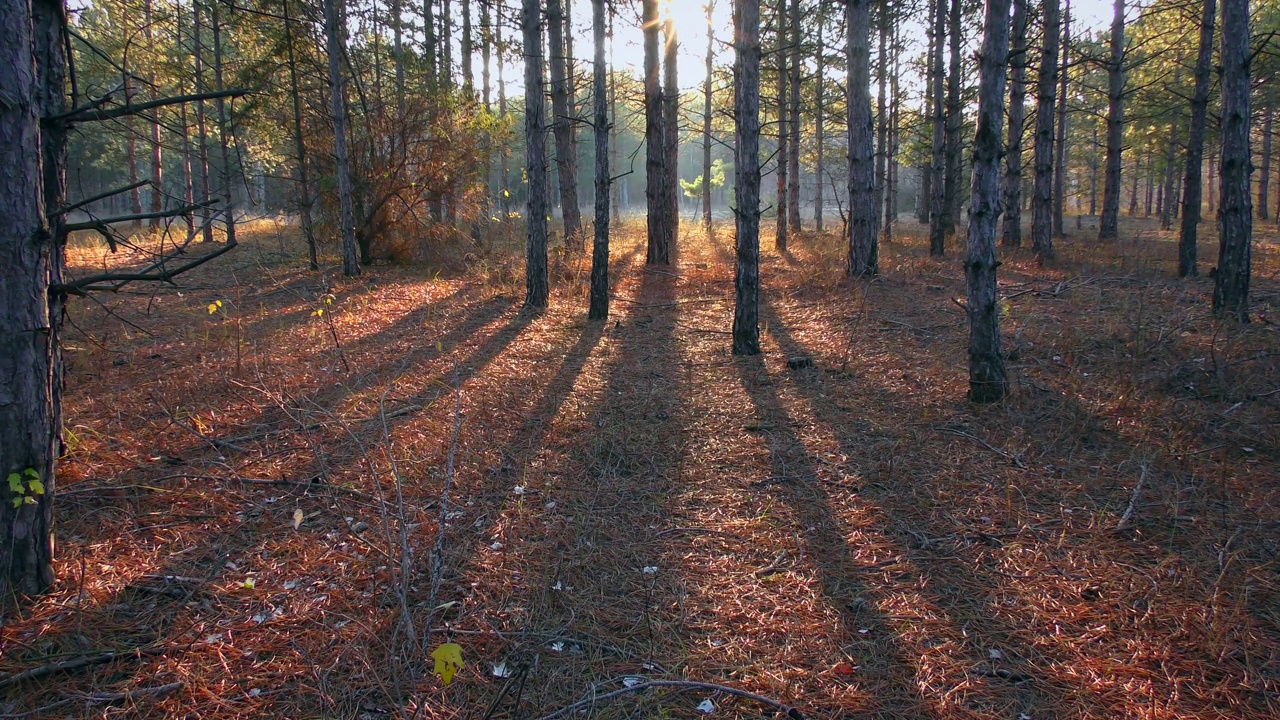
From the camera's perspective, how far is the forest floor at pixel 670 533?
2.54m

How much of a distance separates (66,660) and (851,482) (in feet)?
13.2

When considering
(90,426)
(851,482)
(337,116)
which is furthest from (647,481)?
(337,116)

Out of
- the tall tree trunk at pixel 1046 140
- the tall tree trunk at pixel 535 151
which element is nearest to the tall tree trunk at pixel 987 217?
the tall tree trunk at pixel 535 151

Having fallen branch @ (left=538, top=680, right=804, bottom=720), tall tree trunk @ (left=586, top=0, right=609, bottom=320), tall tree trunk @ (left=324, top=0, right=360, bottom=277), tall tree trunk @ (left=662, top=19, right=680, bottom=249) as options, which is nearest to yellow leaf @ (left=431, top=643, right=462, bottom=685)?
fallen branch @ (left=538, top=680, right=804, bottom=720)

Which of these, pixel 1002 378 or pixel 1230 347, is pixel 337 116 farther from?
pixel 1230 347

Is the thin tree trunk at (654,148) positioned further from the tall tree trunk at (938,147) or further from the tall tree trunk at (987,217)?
the tall tree trunk at (987,217)

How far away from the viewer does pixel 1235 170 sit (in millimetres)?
7617

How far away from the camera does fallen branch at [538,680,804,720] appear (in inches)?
94.6

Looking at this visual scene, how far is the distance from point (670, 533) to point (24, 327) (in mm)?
3087

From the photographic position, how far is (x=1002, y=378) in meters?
5.45

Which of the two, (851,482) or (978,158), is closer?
(851,482)

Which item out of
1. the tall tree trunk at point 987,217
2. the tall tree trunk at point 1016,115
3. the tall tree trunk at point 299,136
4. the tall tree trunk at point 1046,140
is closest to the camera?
the tall tree trunk at point 987,217

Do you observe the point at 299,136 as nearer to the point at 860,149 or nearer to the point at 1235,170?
the point at 860,149

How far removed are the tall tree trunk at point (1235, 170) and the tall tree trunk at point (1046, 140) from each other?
5.79 metres
